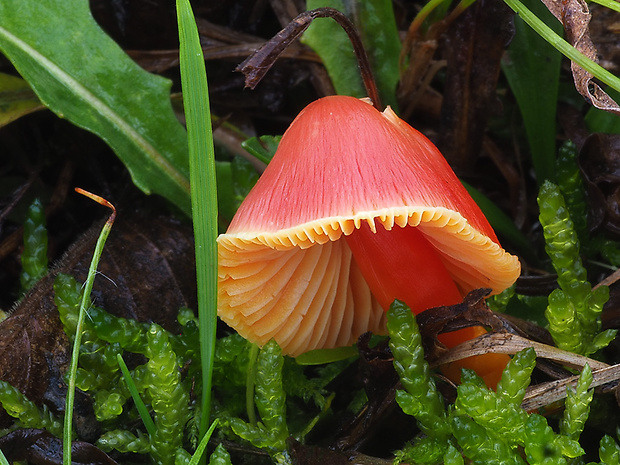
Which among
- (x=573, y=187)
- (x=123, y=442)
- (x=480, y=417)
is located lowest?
(x=123, y=442)

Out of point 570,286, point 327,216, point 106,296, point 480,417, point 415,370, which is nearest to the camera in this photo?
point 327,216

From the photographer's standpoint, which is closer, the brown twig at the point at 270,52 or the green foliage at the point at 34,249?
the brown twig at the point at 270,52

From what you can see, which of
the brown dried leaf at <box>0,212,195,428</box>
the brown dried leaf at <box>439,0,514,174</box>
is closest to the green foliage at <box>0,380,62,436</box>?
the brown dried leaf at <box>0,212,195,428</box>

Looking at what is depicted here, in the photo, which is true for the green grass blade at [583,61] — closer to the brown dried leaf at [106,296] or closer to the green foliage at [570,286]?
the green foliage at [570,286]

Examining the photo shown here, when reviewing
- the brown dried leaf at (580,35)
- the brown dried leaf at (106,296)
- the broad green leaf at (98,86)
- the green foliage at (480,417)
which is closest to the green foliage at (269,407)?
the green foliage at (480,417)

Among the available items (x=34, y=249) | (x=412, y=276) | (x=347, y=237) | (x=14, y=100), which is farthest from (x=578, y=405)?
(x=14, y=100)

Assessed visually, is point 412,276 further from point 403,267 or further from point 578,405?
point 578,405
